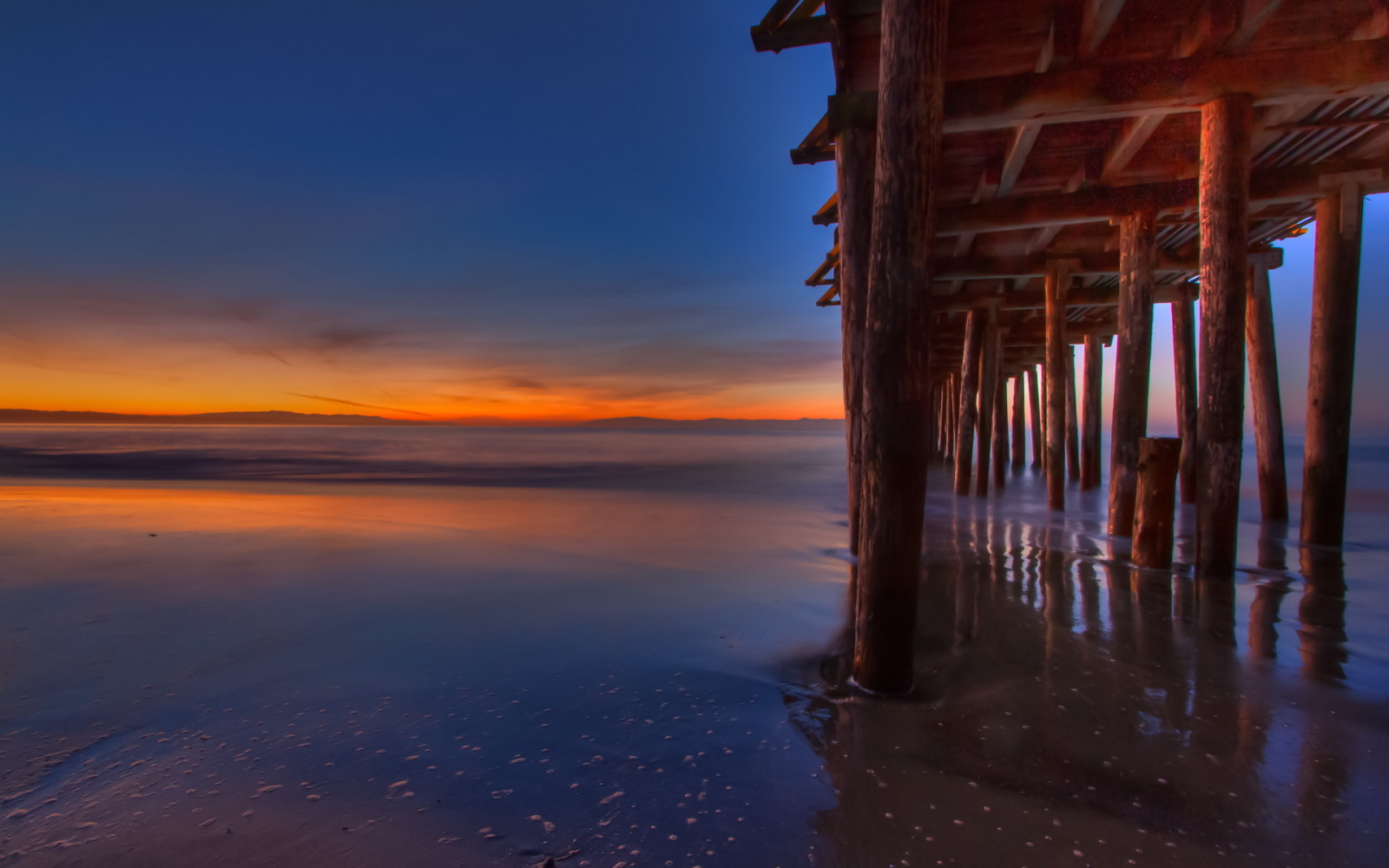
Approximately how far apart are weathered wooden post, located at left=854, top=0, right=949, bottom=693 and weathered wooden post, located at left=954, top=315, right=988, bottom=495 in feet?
26.4

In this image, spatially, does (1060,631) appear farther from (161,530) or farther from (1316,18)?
(161,530)

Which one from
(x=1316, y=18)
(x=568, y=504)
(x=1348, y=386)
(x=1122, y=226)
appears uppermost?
(x=1316, y=18)

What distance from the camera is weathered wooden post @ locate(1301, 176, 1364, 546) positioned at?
5.36m

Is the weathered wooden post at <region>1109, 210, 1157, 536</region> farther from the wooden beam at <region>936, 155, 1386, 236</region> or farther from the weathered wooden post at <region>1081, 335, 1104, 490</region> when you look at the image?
the weathered wooden post at <region>1081, 335, 1104, 490</region>

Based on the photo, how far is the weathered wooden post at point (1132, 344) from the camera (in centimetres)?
593

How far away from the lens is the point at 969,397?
33.3 feet

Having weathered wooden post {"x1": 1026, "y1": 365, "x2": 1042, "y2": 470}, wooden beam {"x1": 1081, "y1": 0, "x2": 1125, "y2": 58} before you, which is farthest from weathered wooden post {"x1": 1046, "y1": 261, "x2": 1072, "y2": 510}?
weathered wooden post {"x1": 1026, "y1": 365, "x2": 1042, "y2": 470}

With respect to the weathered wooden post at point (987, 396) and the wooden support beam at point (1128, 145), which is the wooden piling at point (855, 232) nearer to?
the wooden support beam at point (1128, 145)

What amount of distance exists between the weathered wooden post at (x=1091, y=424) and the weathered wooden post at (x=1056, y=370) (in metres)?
1.50

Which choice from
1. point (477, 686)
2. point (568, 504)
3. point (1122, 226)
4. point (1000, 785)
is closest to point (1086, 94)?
point (1122, 226)

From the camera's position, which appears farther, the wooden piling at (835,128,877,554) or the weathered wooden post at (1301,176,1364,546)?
the weathered wooden post at (1301,176,1364,546)

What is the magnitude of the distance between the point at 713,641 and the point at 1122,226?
220 inches

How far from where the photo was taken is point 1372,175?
17.2 feet

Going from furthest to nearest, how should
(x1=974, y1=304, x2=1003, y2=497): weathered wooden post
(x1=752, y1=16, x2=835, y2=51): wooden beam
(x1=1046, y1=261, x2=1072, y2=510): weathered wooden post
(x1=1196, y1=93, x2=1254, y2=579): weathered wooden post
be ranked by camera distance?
(x1=974, y1=304, x2=1003, y2=497): weathered wooden post < (x1=1046, y1=261, x2=1072, y2=510): weathered wooden post < (x1=752, y1=16, x2=835, y2=51): wooden beam < (x1=1196, y1=93, x2=1254, y2=579): weathered wooden post
